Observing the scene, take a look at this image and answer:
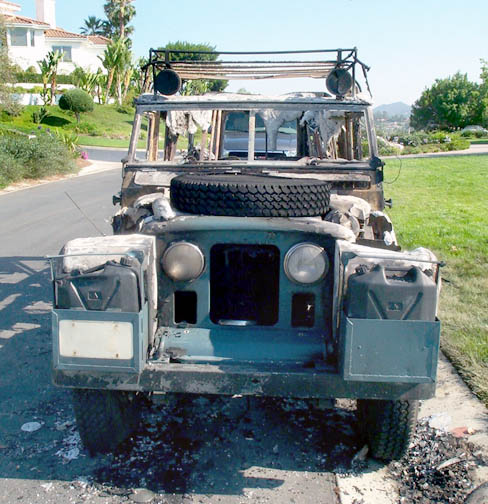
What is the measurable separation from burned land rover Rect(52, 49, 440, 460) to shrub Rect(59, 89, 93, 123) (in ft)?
147

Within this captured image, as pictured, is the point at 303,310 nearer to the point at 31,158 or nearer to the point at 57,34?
the point at 31,158

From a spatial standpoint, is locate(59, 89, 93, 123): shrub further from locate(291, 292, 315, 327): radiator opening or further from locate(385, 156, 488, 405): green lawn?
locate(291, 292, 315, 327): radiator opening

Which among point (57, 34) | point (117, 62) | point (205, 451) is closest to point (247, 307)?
point (205, 451)

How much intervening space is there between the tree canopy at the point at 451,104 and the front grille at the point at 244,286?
70616 millimetres

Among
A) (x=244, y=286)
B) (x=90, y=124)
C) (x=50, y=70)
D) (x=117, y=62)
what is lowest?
(x=90, y=124)

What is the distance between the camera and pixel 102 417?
142 inches

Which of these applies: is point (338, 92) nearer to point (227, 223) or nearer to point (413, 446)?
point (227, 223)

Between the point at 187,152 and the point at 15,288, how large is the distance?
2.92 m

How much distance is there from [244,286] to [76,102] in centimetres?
4593

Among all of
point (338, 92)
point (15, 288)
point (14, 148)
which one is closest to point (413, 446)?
point (338, 92)

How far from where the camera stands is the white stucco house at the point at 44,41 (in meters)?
57.8

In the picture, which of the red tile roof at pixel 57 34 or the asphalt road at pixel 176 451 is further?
the red tile roof at pixel 57 34

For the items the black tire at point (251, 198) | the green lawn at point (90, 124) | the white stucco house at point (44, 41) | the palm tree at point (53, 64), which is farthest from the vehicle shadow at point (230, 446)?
the white stucco house at point (44, 41)

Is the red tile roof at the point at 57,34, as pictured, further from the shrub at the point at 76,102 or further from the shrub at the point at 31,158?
the shrub at the point at 31,158
